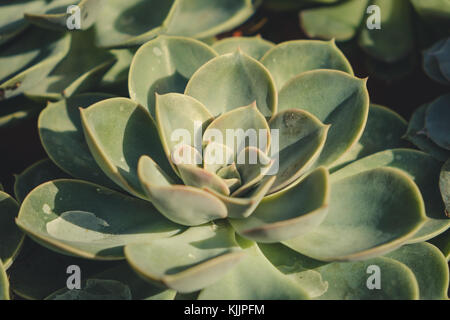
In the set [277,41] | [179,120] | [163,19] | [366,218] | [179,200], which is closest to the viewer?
[179,200]

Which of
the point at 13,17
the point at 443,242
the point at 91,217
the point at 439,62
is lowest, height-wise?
the point at 443,242

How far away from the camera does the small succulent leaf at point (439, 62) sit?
1.43 metres

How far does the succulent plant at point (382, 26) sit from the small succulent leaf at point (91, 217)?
0.88 meters

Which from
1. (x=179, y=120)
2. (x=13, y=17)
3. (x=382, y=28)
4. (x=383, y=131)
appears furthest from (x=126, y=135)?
(x=382, y=28)

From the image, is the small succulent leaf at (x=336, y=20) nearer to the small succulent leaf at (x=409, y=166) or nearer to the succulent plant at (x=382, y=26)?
the succulent plant at (x=382, y=26)

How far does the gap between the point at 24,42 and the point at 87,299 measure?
0.90 m

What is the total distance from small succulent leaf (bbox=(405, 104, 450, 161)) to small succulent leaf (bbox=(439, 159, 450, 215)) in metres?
0.07

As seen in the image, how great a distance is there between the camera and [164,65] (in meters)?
1.41

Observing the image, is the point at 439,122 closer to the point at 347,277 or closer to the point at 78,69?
the point at 347,277

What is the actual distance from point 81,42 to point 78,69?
0.32 feet

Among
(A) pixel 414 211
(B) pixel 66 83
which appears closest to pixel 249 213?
(A) pixel 414 211

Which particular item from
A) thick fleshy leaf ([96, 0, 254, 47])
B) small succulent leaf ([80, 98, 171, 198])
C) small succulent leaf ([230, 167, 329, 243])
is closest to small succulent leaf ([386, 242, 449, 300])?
small succulent leaf ([230, 167, 329, 243])

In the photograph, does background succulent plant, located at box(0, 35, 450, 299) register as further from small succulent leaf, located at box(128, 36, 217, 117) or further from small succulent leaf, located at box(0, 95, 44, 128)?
small succulent leaf, located at box(0, 95, 44, 128)
